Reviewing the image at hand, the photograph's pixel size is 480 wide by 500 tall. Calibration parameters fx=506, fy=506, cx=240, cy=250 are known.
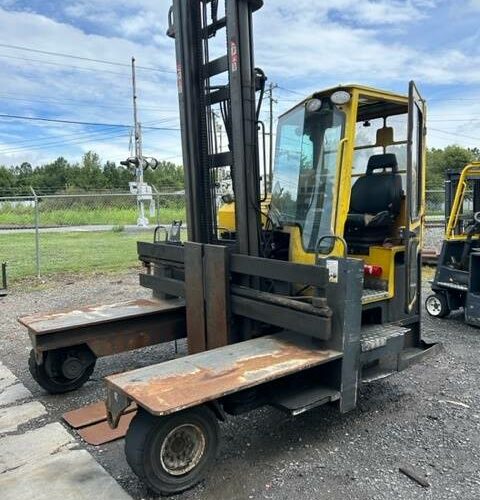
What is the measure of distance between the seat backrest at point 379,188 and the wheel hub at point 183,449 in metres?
2.72

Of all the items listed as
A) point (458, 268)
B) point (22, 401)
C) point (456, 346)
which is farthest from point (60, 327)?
point (458, 268)

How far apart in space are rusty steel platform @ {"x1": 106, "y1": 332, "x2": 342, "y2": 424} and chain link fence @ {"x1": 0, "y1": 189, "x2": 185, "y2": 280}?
5.07m

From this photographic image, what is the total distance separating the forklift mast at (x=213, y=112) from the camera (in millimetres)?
3855

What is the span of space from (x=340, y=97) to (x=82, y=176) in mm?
54794

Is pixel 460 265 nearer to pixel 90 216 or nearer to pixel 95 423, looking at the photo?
pixel 95 423

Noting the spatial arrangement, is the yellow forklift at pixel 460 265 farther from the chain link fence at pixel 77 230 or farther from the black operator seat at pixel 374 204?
the chain link fence at pixel 77 230

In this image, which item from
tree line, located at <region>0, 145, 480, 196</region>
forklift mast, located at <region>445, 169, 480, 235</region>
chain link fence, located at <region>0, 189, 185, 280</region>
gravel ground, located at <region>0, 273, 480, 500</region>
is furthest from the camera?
tree line, located at <region>0, 145, 480, 196</region>

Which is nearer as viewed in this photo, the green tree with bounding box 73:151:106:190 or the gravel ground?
the gravel ground

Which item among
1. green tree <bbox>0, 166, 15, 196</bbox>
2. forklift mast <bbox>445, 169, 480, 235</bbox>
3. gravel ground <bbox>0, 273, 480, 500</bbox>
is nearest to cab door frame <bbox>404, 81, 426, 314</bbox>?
gravel ground <bbox>0, 273, 480, 500</bbox>

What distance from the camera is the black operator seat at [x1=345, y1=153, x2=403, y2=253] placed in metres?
4.56

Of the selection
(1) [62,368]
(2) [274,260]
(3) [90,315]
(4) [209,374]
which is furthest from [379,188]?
(1) [62,368]

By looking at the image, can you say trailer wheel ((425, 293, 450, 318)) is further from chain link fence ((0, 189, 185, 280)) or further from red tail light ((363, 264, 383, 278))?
chain link fence ((0, 189, 185, 280))

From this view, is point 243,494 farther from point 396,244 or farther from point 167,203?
point 167,203

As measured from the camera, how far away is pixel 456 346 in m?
5.99
